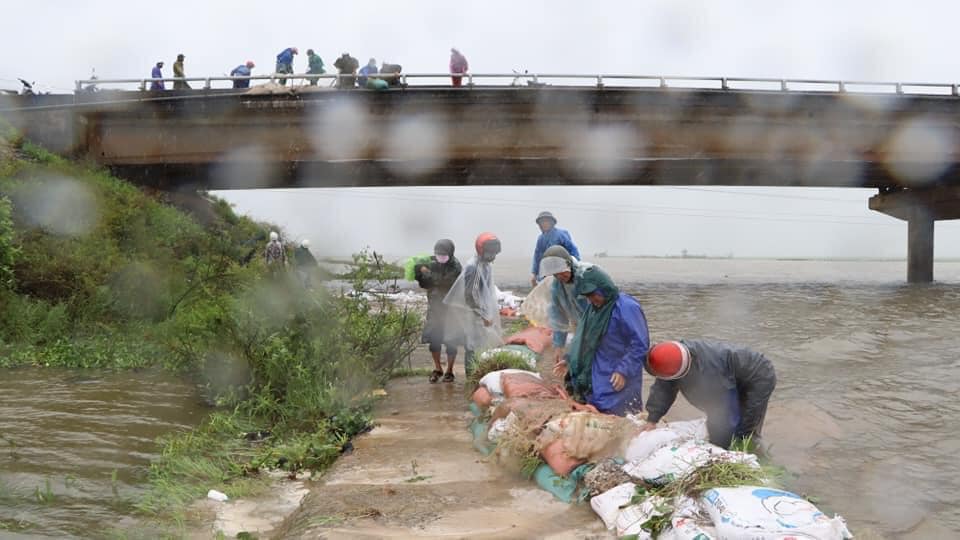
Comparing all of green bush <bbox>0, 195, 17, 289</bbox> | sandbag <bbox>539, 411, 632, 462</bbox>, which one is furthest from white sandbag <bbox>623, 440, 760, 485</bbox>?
green bush <bbox>0, 195, 17, 289</bbox>

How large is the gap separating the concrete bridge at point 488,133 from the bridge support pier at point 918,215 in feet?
12.3

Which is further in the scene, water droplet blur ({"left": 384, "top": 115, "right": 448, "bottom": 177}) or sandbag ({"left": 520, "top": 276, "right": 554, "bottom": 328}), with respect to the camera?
water droplet blur ({"left": 384, "top": 115, "right": 448, "bottom": 177})

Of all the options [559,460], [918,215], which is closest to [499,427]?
[559,460]

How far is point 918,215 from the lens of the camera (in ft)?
75.0

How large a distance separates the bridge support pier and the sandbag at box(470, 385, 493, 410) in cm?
A: 2148

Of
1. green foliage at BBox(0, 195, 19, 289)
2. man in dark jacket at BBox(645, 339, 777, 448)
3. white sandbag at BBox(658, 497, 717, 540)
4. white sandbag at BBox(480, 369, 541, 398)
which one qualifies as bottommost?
Answer: white sandbag at BBox(658, 497, 717, 540)

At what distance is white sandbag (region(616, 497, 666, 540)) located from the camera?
3078 mm

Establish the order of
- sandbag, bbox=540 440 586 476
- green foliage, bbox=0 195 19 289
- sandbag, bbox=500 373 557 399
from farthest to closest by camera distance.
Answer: green foliage, bbox=0 195 19 289 < sandbag, bbox=500 373 557 399 < sandbag, bbox=540 440 586 476

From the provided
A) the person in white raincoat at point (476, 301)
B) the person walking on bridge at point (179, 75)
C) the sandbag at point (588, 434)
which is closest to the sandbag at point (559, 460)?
the sandbag at point (588, 434)

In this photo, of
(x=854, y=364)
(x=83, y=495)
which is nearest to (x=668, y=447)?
(x=83, y=495)

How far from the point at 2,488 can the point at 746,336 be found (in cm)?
910

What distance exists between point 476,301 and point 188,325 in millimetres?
2911

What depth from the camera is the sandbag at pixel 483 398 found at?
520cm

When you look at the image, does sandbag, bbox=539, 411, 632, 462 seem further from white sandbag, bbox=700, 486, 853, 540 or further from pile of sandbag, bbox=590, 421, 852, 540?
white sandbag, bbox=700, 486, 853, 540
